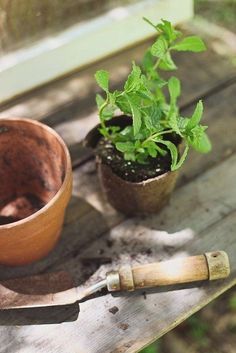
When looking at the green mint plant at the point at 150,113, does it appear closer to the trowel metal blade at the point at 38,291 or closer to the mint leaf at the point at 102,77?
the mint leaf at the point at 102,77

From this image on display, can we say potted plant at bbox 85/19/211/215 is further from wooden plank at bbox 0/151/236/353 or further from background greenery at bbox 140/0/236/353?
background greenery at bbox 140/0/236/353

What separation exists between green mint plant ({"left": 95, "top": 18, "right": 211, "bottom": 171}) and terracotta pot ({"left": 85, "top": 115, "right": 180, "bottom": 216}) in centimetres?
4

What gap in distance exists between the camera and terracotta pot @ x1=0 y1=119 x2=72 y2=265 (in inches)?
40.3

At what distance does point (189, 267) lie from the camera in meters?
1.07

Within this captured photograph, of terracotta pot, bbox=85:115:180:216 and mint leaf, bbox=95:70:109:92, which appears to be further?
terracotta pot, bbox=85:115:180:216

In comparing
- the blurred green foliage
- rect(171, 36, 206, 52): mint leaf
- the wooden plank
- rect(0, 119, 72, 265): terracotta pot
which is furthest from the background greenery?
the blurred green foliage

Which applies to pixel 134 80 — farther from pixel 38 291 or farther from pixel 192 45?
pixel 38 291

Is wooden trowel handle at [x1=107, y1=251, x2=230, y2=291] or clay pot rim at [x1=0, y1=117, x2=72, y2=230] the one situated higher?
clay pot rim at [x1=0, y1=117, x2=72, y2=230]

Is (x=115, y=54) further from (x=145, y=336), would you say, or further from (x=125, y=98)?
(x=145, y=336)

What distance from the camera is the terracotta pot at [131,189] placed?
3.64 feet

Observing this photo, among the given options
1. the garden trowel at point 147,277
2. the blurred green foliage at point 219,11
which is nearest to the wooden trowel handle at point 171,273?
the garden trowel at point 147,277

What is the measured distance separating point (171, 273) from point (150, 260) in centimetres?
9

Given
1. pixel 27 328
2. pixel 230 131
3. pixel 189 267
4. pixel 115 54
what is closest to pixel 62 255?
pixel 27 328

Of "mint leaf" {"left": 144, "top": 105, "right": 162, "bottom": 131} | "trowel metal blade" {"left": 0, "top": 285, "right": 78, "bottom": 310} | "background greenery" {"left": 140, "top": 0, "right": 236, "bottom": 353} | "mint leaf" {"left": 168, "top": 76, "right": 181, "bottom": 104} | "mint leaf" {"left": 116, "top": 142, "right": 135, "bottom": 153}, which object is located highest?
"mint leaf" {"left": 144, "top": 105, "right": 162, "bottom": 131}
